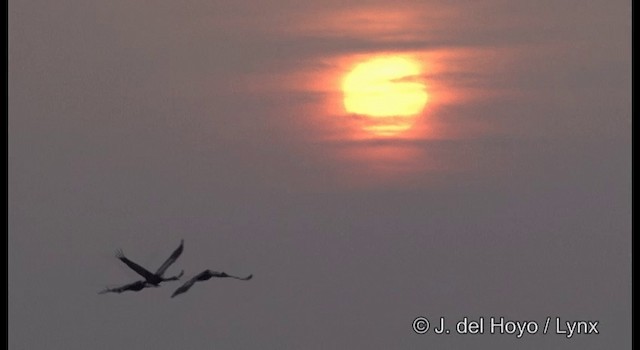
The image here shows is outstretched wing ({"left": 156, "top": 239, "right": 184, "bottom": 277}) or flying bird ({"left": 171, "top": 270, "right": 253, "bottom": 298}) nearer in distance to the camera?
outstretched wing ({"left": 156, "top": 239, "right": 184, "bottom": 277})

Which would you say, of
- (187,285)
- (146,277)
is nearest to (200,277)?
(187,285)

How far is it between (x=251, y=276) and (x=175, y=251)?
666cm

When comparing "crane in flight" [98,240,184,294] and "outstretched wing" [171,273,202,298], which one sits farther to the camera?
"outstretched wing" [171,273,202,298]

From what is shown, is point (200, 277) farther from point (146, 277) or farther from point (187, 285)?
point (146, 277)

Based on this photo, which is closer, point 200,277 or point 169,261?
point 169,261

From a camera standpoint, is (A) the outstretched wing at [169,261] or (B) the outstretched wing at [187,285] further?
(B) the outstretched wing at [187,285]

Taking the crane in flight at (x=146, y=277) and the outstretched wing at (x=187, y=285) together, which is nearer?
the crane in flight at (x=146, y=277)

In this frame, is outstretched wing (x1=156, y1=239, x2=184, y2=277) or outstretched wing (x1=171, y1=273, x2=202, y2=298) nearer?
outstretched wing (x1=156, y1=239, x2=184, y2=277)

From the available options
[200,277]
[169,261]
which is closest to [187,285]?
[200,277]

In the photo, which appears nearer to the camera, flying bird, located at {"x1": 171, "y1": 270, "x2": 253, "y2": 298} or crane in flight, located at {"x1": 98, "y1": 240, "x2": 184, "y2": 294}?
crane in flight, located at {"x1": 98, "y1": 240, "x2": 184, "y2": 294}

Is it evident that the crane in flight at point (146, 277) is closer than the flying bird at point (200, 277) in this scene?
Yes
